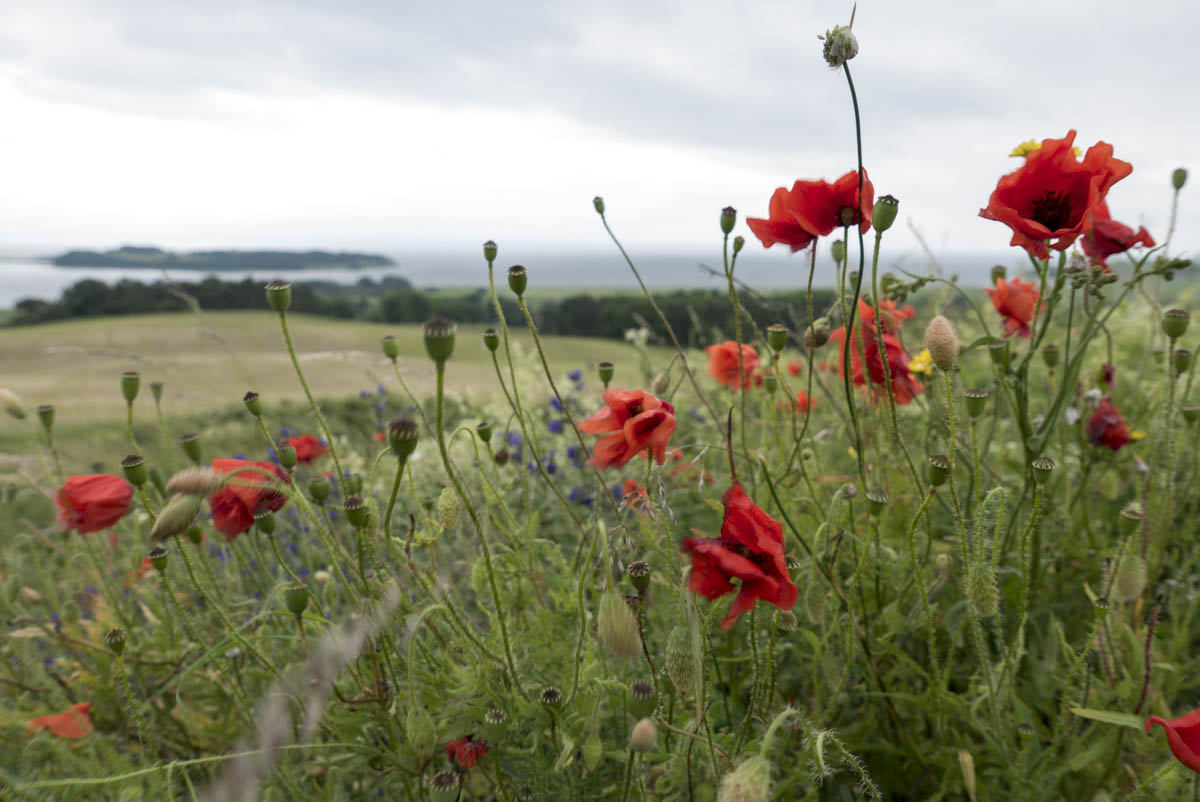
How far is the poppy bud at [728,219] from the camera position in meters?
1.45

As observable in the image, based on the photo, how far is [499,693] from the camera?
1.26m

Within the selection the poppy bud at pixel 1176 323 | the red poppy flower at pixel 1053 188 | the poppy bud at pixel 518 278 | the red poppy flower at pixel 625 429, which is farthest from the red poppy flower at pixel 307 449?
the poppy bud at pixel 1176 323

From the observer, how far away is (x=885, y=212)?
112cm

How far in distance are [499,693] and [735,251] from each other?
1.04m

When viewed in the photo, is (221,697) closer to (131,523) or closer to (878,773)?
(878,773)

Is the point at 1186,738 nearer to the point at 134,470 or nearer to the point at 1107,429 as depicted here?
the point at 1107,429

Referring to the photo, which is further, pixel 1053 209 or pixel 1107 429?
pixel 1107 429

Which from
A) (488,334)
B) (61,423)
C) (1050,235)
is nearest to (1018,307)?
(1050,235)

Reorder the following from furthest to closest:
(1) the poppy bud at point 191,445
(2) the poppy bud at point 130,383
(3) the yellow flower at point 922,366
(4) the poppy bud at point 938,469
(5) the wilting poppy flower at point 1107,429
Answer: (3) the yellow flower at point 922,366 → (5) the wilting poppy flower at point 1107,429 → (2) the poppy bud at point 130,383 → (1) the poppy bud at point 191,445 → (4) the poppy bud at point 938,469

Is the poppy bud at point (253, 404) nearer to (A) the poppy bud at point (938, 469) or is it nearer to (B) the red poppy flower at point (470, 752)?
(B) the red poppy flower at point (470, 752)

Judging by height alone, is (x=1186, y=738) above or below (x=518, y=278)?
below

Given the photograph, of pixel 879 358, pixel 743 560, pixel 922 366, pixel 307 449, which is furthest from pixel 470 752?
pixel 922 366

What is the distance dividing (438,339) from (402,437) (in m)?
0.14

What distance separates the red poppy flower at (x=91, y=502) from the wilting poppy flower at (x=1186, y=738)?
6.97ft
